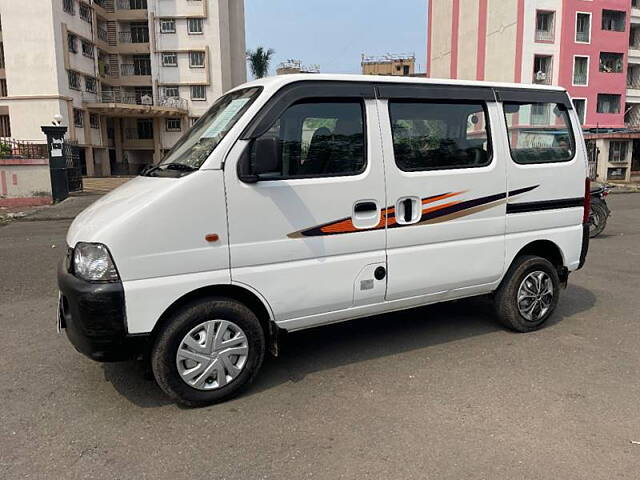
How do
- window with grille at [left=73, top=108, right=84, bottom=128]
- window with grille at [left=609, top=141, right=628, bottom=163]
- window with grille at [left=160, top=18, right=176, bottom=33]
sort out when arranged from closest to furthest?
window with grille at [left=609, top=141, right=628, bottom=163]
window with grille at [left=73, top=108, right=84, bottom=128]
window with grille at [left=160, top=18, right=176, bottom=33]

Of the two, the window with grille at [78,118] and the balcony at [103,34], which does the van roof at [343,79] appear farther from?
the balcony at [103,34]

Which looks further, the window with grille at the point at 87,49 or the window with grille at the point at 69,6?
the window with grille at the point at 87,49

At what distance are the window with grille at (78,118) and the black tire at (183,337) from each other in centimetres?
3895

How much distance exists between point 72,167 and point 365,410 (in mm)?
19755

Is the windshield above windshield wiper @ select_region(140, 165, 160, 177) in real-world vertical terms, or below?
above

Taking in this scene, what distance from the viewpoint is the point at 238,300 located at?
12.4 feet

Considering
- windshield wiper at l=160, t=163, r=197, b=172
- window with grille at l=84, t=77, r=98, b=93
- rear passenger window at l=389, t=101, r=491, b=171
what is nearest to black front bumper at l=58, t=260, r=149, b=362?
windshield wiper at l=160, t=163, r=197, b=172

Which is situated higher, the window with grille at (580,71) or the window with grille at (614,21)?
the window with grille at (614,21)

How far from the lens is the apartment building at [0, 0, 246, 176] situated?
1508 inches

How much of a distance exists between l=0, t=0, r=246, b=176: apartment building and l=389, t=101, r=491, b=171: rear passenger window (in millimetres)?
37192

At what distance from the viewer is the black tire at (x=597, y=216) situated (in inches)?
424

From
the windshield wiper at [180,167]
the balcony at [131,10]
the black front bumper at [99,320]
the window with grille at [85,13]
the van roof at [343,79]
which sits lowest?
the black front bumper at [99,320]

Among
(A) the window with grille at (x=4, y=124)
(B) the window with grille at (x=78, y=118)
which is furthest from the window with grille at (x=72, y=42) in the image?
(A) the window with grille at (x=4, y=124)

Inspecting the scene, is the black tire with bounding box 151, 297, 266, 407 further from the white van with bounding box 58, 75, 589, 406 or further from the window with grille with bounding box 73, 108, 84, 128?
the window with grille with bounding box 73, 108, 84, 128
